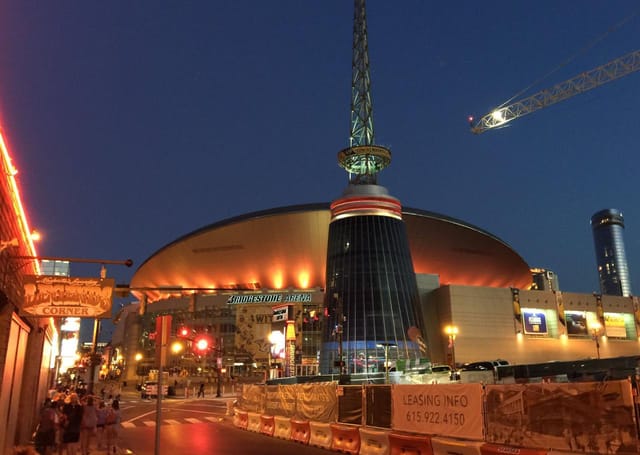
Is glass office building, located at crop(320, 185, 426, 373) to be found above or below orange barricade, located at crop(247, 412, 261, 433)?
above

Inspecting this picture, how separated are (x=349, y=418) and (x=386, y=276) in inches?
2091

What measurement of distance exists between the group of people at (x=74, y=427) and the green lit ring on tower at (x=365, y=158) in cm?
6405

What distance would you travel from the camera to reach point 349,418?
60.7ft

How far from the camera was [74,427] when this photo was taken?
1741cm

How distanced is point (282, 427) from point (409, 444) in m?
9.63

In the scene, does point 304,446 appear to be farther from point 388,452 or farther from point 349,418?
point 388,452

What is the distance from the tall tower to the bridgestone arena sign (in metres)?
25.9

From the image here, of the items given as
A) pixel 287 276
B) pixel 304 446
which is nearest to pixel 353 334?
pixel 287 276

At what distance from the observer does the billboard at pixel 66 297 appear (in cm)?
1462

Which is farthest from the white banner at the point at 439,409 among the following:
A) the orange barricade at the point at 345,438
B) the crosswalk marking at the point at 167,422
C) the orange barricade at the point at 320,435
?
the crosswalk marking at the point at 167,422

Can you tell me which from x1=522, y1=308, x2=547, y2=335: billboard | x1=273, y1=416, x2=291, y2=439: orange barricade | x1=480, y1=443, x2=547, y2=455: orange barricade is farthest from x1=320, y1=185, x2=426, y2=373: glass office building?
x1=480, y1=443, x2=547, y2=455: orange barricade

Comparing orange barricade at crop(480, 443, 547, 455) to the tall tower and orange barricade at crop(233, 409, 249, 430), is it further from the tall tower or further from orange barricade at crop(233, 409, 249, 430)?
the tall tower

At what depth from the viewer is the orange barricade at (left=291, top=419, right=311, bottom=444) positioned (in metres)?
20.8

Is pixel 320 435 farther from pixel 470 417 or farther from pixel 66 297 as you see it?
pixel 66 297
